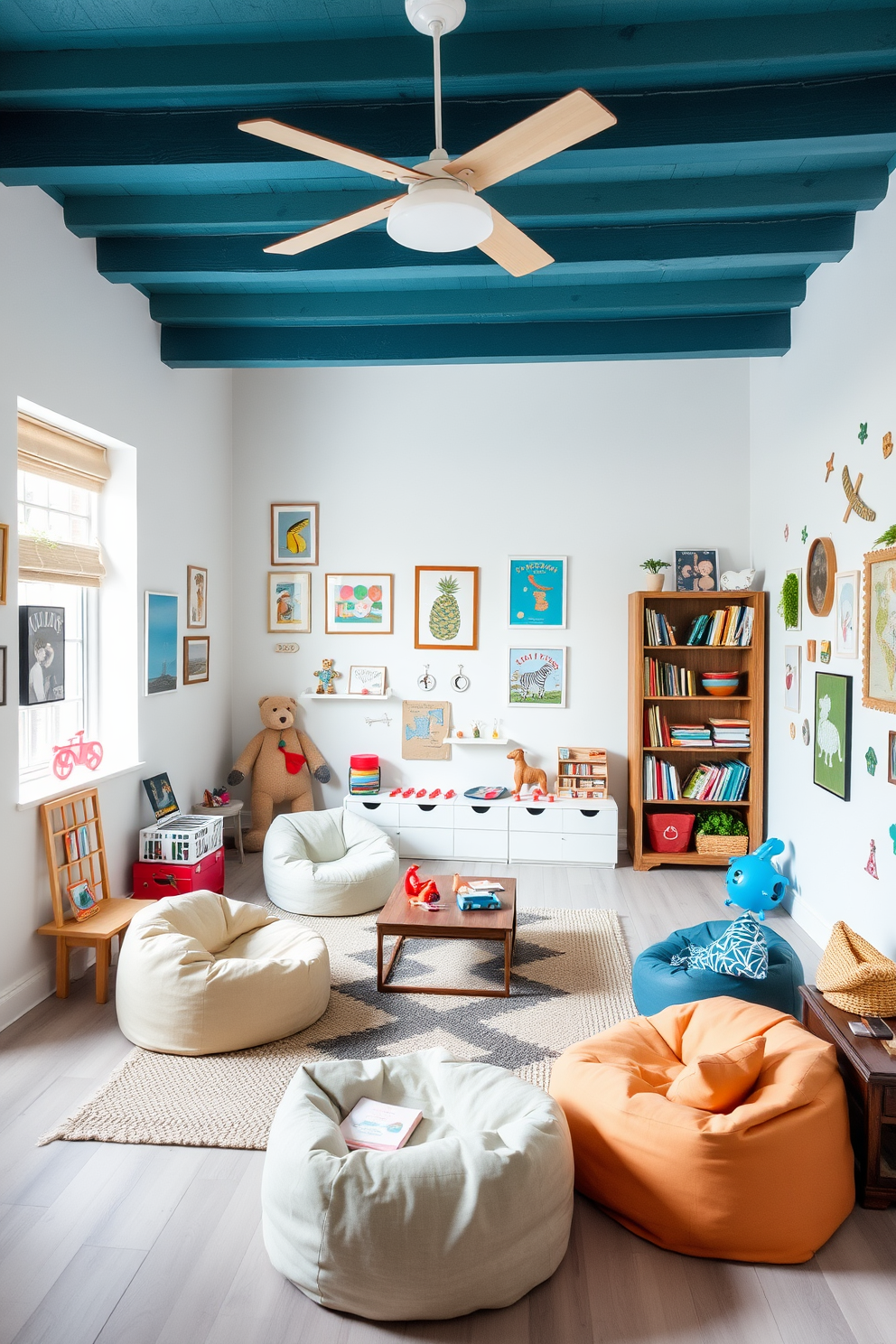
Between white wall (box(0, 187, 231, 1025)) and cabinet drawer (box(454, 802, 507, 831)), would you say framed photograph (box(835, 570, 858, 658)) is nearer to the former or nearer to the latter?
cabinet drawer (box(454, 802, 507, 831))

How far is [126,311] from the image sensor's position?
4.00 metres

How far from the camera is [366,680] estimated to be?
5.52 meters

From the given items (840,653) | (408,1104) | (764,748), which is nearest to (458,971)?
(408,1104)

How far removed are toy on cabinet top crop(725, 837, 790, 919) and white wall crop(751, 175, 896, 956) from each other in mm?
120

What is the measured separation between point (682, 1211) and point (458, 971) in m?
1.66

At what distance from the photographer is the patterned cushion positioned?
9.22 feet

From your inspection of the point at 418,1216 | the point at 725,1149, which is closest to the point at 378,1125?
the point at 418,1216

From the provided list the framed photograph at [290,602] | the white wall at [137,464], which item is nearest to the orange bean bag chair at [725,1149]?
the white wall at [137,464]

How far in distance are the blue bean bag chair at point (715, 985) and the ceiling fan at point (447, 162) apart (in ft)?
7.74

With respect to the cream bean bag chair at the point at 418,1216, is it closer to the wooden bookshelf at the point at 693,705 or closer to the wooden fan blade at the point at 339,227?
the wooden fan blade at the point at 339,227

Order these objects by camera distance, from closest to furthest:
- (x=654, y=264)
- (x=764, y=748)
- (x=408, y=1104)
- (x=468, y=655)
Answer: (x=408, y=1104), (x=654, y=264), (x=764, y=748), (x=468, y=655)

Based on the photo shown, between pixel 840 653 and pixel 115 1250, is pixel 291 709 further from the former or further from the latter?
pixel 115 1250

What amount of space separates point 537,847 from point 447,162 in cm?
382

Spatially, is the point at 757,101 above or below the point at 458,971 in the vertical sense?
above
